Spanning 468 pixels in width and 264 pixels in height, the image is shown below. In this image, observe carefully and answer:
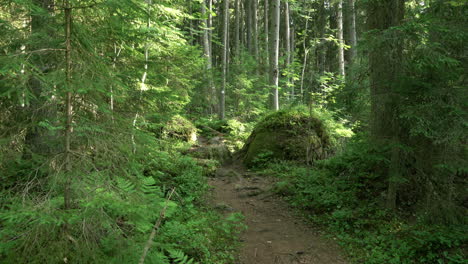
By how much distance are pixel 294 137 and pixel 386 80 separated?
4800mm

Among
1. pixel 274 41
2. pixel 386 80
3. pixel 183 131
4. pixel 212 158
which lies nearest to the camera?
pixel 386 80

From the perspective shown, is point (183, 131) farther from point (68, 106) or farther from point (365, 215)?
point (68, 106)

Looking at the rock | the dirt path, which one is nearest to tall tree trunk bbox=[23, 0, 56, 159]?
the dirt path

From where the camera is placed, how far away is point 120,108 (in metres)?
4.27

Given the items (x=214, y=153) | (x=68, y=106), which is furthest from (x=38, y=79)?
(x=214, y=153)

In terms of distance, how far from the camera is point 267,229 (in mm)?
6109

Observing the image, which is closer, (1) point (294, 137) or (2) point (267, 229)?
(2) point (267, 229)

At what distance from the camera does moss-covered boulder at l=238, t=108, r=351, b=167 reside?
9977mm

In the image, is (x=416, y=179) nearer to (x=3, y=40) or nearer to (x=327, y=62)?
(x=3, y=40)

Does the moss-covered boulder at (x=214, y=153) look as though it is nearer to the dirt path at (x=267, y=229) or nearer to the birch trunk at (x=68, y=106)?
the dirt path at (x=267, y=229)

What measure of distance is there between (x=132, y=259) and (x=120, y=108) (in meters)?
2.51

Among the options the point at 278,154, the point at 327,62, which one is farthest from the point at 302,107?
the point at 327,62

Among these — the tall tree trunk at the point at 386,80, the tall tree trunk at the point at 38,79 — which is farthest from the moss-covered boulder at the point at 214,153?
the tall tree trunk at the point at 38,79

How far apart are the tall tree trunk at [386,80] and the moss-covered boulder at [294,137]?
3.48 m
